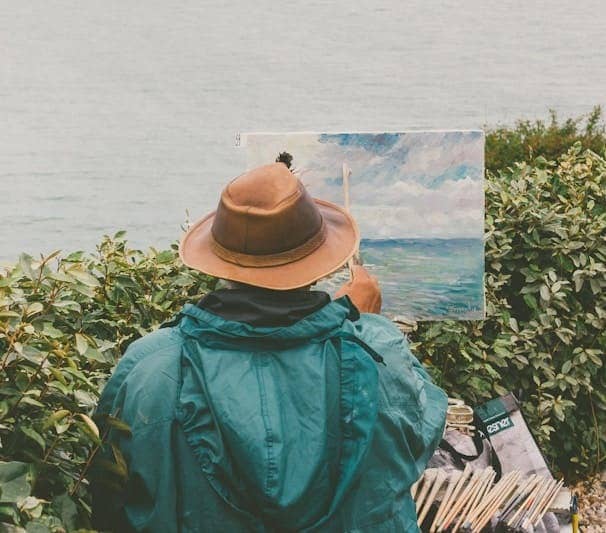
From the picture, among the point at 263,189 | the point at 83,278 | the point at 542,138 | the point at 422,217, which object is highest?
the point at 263,189

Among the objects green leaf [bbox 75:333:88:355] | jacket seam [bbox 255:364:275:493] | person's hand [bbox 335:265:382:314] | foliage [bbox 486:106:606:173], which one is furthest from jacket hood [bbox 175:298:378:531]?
foliage [bbox 486:106:606:173]

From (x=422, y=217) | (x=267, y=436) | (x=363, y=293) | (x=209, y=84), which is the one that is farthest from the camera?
(x=209, y=84)

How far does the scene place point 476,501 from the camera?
3188 mm

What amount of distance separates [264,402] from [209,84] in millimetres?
6474

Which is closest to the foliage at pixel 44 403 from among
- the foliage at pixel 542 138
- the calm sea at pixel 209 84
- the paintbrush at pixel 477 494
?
the paintbrush at pixel 477 494

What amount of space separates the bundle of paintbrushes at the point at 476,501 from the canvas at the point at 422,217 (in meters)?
0.85

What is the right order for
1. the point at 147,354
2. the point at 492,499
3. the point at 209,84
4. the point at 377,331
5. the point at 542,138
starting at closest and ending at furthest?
the point at 147,354
the point at 377,331
the point at 492,499
the point at 542,138
the point at 209,84

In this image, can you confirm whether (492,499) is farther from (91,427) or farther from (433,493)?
(91,427)

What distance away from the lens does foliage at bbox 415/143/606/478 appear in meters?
4.25

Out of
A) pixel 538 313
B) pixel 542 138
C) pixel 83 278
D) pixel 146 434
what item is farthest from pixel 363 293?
pixel 542 138

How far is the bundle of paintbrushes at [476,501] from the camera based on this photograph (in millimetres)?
3133

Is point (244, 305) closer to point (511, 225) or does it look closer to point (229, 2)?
point (511, 225)

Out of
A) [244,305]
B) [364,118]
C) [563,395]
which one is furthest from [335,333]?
[364,118]

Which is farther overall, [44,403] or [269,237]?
[44,403]
